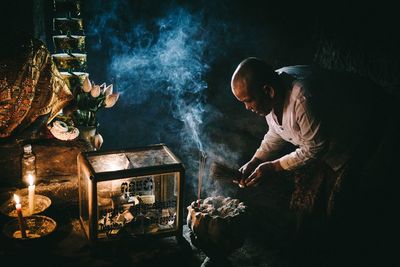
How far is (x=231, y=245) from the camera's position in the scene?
4.12m

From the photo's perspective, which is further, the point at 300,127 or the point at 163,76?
the point at 163,76

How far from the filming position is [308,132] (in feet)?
14.3

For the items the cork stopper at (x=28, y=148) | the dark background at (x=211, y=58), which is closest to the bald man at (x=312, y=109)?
the dark background at (x=211, y=58)

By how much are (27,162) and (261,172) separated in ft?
10.2

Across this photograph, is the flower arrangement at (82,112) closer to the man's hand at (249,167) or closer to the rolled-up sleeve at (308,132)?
the man's hand at (249,167)

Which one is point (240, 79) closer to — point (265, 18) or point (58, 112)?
point (58, 112)

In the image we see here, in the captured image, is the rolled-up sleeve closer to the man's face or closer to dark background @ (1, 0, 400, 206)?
the man's face

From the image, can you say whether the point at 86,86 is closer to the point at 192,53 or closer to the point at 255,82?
the point at 255,82

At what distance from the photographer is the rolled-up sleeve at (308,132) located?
426cm

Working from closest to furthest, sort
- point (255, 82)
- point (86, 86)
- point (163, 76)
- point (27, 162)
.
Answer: point (255, 82) → point (27, 162) → point (86, 86) → point (163, 76)

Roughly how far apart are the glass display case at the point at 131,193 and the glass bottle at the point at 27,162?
2.95 feet

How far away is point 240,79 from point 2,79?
2954 mm

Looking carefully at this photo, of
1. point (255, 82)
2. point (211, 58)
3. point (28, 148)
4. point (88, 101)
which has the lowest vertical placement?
point (28, 148)

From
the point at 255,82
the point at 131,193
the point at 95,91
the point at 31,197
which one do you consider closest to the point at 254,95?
the point at 255,82
